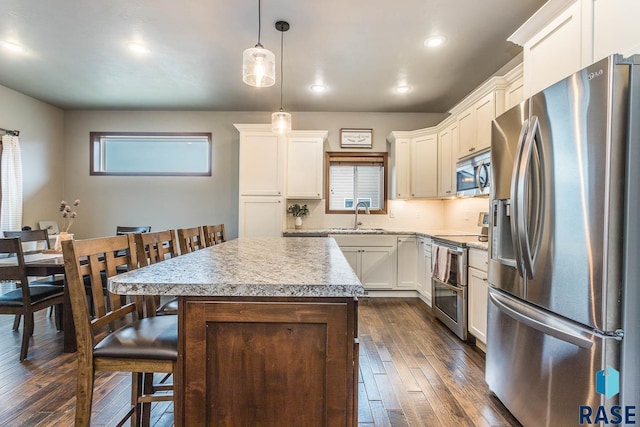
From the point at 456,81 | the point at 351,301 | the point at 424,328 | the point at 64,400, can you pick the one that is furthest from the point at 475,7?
the point at 64,400

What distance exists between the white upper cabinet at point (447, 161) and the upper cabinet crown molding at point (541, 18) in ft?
4.99

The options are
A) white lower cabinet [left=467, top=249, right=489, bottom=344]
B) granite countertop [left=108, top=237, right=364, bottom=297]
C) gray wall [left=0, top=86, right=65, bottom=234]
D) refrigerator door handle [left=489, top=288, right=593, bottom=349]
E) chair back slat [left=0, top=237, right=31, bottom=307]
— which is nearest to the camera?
granite countertop [left=108, top=237, right=364, bottom=297]

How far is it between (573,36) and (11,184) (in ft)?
18.7

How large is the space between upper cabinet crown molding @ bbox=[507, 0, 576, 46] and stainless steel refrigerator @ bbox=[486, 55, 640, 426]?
620 millimetres

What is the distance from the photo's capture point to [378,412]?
1827mm

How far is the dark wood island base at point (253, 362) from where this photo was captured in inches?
39.2

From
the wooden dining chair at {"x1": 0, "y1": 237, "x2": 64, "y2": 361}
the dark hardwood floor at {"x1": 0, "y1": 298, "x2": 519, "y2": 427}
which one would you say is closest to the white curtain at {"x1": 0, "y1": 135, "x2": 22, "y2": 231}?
the dark hardwood floor at {"x1": 0, "y1": 298, "x2": 519, "y2": 427}

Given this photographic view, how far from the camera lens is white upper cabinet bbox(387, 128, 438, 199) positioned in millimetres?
4207

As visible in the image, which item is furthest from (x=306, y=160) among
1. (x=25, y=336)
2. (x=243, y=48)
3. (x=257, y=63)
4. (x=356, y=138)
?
(x=25, y=336)

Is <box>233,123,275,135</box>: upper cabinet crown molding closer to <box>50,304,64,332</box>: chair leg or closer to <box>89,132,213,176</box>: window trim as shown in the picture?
<box>89,132,213,176</box>: window trim

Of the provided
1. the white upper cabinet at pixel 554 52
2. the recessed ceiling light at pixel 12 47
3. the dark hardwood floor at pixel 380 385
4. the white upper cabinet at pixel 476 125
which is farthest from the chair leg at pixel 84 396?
the recessed ceiling light at pixel 12 47

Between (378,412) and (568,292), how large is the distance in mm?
1204

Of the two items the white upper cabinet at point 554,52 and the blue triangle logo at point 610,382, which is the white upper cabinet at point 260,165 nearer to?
the white upper cabinet at point 554,52

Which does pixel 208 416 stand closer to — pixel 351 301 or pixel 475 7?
pixel 351 301
